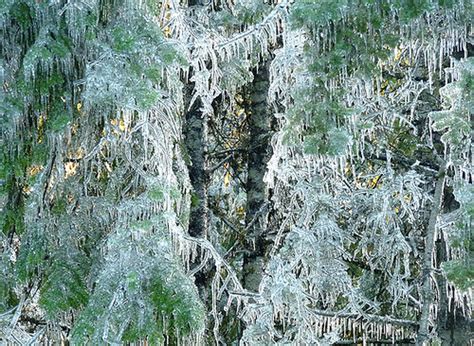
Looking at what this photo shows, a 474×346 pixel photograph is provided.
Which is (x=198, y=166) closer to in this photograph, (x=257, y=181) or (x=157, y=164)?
(x=257, y=181)

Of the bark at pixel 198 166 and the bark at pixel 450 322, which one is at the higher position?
the bark at pixel 198 166

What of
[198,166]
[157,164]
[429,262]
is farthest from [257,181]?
[157,164]

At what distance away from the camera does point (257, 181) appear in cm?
695

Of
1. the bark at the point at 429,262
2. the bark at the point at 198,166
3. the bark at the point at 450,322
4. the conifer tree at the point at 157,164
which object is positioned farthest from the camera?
the bark at the point at 198,166

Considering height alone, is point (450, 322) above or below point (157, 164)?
below

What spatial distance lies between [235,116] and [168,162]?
13.7ft

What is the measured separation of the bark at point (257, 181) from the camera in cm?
674

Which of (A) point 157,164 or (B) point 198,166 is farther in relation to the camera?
(B) point 198,166

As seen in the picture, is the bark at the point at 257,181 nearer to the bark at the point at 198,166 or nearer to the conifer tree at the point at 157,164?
the bark at the point at 198,166

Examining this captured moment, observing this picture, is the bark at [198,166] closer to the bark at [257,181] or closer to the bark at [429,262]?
the bark at [257,181]

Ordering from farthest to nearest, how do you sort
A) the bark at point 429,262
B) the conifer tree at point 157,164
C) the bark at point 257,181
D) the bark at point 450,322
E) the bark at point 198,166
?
the bark at point 257,181
the bark at point 198,166
the bark at point 450,322
the bark at point 429,262
the conifer tree at point 157,164

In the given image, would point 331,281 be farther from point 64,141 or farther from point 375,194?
point 64,141

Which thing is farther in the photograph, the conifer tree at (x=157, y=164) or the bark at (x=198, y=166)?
the bark at (x=198, y=166)

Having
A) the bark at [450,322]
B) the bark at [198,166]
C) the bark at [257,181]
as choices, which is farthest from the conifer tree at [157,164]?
the bark at [257,181]
